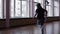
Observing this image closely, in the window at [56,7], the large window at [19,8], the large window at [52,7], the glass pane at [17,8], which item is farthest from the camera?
the window at [56,7]

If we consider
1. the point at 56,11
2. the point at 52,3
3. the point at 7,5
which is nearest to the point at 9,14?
the point at 7,5

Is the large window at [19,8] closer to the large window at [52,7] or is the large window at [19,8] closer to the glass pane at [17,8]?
the glass pane at [17,8]

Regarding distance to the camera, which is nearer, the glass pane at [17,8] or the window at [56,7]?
the glass pane at [17,8]

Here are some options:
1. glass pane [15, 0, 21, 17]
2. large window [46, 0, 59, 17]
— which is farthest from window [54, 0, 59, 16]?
glass pane [15, 0, 21, 17]

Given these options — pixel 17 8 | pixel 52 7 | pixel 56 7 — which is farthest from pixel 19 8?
pixel 56 7

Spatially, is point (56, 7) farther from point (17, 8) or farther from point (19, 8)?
point (17, 8)

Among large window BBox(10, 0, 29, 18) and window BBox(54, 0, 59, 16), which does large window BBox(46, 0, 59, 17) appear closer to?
window BBox(54, 0, 59, 16)

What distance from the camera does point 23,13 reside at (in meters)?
15.2

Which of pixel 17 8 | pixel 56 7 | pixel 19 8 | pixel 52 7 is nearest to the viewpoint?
pixel 17 8

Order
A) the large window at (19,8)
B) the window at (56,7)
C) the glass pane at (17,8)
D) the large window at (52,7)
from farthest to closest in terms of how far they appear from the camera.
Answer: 1. the window at (56,7)
2. the large window at (52,7)
3. the glass pane at (17,8)
4. the large window at (19,8)

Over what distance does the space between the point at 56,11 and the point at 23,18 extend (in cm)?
837

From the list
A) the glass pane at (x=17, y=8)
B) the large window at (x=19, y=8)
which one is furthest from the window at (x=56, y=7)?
the glass pane at (x=17, y=8)

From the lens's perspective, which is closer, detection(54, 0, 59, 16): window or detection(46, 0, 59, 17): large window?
detection(46, 0, 59, 17): large window

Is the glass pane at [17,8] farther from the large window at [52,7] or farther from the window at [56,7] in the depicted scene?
the window at [56,7]
